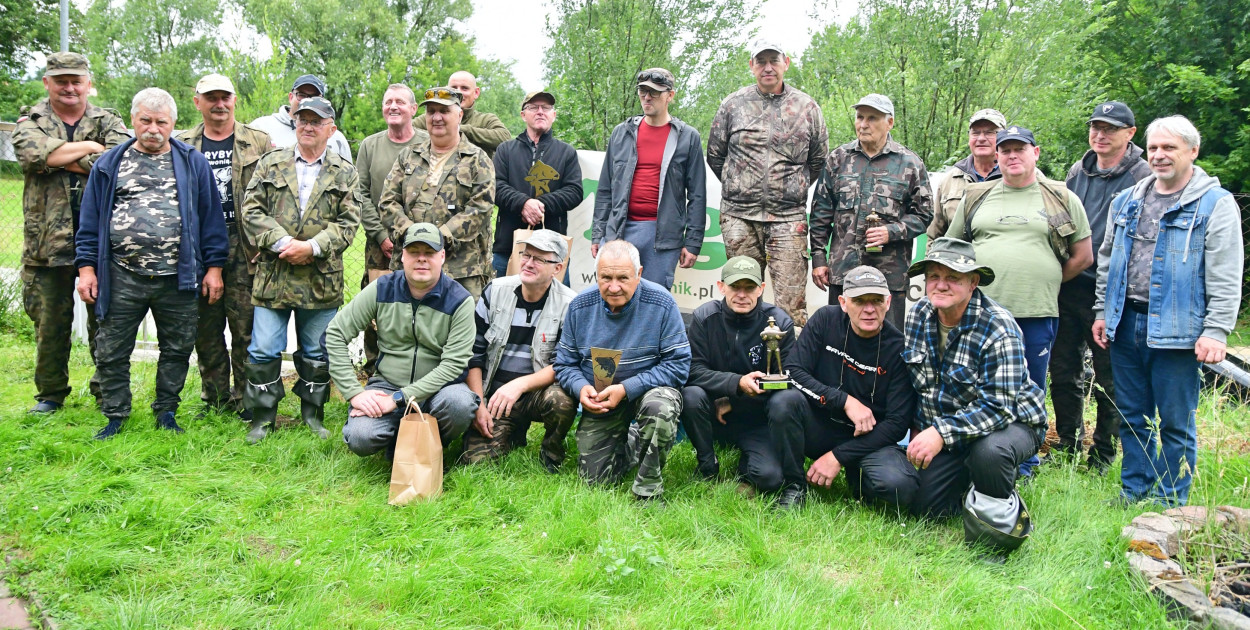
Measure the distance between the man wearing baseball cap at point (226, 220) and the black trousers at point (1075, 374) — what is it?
204 inches

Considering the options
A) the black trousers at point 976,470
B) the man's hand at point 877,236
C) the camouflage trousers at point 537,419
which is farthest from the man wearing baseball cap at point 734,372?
the man's hand at point 877,236

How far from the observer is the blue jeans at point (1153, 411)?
4.19m

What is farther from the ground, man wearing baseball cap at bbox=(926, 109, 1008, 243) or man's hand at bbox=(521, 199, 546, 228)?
man wearing baseball cap at bbox=(926, 109, 1008, 243)

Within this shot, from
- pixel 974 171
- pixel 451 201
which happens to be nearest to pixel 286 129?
pixel 451 201

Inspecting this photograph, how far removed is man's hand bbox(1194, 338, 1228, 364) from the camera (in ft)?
13.0

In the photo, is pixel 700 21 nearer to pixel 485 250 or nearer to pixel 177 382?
pixel 485 250

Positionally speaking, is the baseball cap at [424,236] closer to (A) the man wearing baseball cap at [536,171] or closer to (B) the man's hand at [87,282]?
(A) the man wearing baseball cap at [536,171]

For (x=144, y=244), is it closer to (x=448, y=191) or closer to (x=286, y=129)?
(x=286, y=129)

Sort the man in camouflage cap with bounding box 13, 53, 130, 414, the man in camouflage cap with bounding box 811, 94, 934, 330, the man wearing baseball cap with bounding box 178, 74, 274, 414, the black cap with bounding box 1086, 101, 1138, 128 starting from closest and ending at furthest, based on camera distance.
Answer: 1. the black cap with bounding box 1086, 101, 1138, 128
2. the man in camouflage cap with bounding box 13, 53, 130, 414
3. the man in camouflage cap with bounding box 811, 94, 934, 330
4. the man wearing baseball cap with bounding box 178, 74, 274, 414

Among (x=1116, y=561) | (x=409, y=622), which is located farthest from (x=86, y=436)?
(x=1116, y=561)

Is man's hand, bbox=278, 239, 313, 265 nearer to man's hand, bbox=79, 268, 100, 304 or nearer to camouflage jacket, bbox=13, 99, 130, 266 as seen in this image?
man's hand, bbox=79, 268, 100, 304

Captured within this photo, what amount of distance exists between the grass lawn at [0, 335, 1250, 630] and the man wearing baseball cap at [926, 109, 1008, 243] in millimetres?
1745

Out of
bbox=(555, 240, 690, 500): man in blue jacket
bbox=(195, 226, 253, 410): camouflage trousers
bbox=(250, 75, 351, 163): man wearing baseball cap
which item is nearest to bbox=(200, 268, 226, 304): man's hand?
bbox=(195, 226, 253, 410): camouflage trousers

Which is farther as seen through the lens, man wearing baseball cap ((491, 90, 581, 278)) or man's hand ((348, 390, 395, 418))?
man wearing baseball cap ((491, 90, 581, 278))
